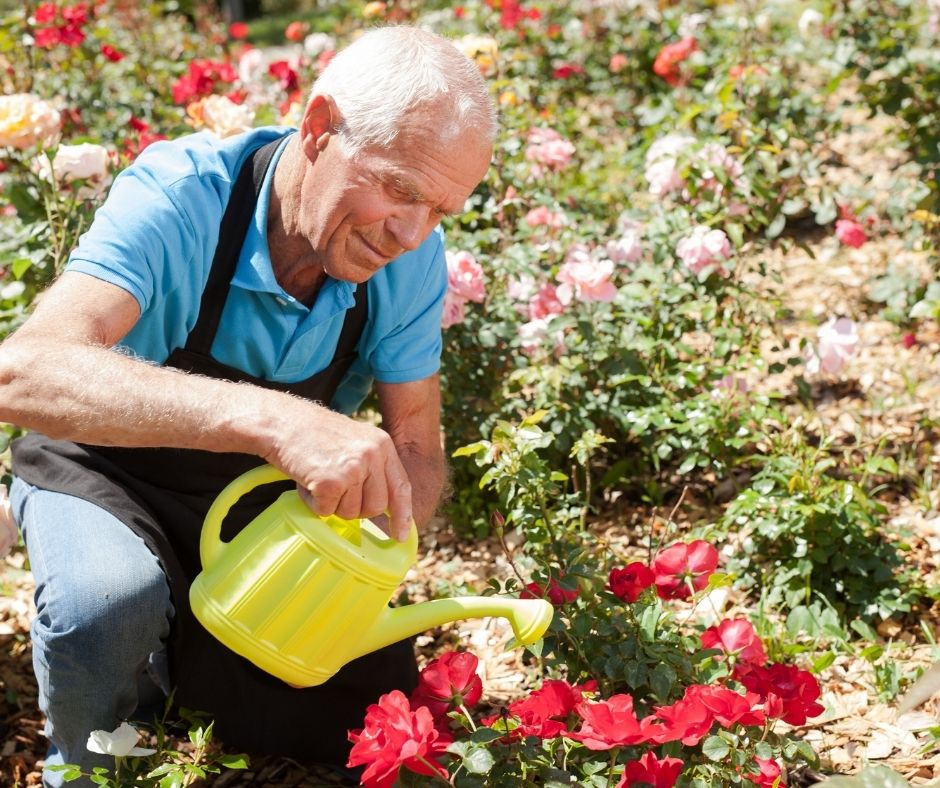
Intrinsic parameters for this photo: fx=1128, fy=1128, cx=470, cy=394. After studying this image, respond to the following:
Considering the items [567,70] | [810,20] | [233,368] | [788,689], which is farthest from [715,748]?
[810,20]

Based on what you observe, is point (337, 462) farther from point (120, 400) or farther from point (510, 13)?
point (510, 13)

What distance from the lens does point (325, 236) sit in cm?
193

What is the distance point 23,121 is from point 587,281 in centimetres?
141

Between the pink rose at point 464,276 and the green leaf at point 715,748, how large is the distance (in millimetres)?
1323

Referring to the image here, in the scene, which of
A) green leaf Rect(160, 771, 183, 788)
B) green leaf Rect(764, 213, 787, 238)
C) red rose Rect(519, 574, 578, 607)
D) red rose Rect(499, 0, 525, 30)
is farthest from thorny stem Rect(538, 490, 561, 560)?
red rose Rect(499, 0, 525, 30)

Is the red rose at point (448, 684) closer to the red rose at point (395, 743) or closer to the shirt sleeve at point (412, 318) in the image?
the red rose at point (395, 743)

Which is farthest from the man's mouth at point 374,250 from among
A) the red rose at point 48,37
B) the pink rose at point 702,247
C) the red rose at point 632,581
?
the red rose at point 48,37

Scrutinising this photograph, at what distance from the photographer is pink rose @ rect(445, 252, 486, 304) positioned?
106 inches

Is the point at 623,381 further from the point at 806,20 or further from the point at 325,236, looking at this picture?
the point at 806,20

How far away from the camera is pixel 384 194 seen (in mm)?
1850

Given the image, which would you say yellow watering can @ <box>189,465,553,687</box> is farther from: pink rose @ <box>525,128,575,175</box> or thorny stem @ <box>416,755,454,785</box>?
pink rose @ <box>525,128,575,175</box>

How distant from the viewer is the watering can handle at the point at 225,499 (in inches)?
62.7

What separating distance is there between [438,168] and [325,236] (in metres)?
0.24

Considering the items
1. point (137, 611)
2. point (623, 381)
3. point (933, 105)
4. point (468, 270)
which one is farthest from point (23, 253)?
point (933, 105)
